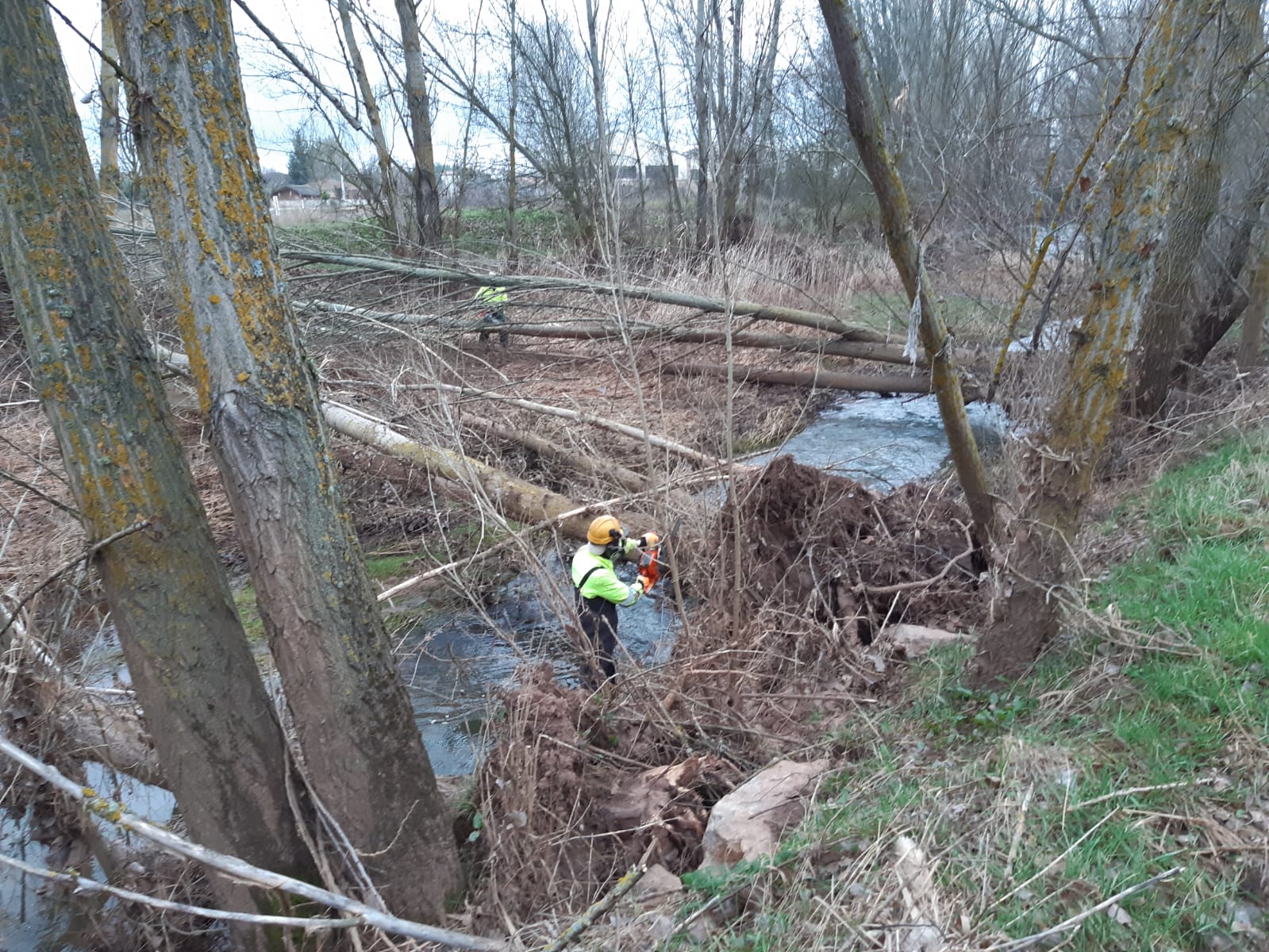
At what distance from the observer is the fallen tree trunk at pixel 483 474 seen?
7250 mm

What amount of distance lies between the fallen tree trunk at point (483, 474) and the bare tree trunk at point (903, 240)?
3251mm

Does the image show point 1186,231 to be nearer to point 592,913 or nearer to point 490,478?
point 490,478

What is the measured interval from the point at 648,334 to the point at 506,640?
19.8 ft

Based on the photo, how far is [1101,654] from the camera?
11.4ft

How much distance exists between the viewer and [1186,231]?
7.80m

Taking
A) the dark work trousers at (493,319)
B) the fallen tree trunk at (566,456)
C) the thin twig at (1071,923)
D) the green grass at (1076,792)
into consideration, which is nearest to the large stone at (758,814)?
the green grass at (1076,792)

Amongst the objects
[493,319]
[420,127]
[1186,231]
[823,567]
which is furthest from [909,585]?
[420,127]

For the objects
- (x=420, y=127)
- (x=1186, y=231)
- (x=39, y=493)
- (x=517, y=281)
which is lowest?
(x=39, y=493)

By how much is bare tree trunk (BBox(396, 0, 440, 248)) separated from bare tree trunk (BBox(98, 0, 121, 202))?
5.00m

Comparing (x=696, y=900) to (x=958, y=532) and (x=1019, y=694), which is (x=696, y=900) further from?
(x=958, y=532)

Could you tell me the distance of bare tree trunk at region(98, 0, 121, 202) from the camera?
2830mm

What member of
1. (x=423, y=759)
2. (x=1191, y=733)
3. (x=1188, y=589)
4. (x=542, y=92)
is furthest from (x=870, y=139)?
(x=542, y=92)

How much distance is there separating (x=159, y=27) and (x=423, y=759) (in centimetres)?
288

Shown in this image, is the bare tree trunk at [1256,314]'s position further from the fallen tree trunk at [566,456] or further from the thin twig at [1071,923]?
the thin twig at [1071,923]
